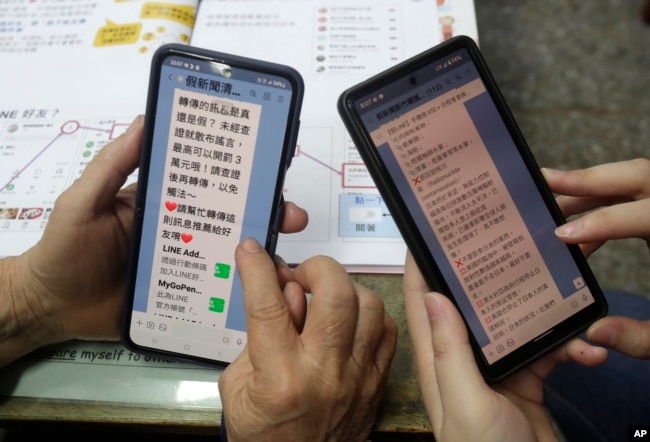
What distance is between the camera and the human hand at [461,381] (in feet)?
1.26

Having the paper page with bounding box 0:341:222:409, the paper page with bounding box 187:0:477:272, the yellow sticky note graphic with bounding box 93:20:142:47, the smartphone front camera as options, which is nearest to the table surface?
the paper page with bounding box 0:341:222:409

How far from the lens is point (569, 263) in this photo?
466mm

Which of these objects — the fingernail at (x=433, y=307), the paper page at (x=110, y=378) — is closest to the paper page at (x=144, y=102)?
the paper page at (x=110, y=378)

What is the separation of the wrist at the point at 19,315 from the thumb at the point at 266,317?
23 centimetres

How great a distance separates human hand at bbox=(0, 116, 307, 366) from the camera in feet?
1.51

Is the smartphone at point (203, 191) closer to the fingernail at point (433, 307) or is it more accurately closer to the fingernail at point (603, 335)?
the fingernail at point (433, 307)

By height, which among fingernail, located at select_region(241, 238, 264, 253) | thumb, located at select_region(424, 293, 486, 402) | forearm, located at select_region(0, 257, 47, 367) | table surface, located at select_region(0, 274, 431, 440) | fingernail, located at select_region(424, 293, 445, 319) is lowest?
table surface, located at select_region(0, 274, 431, 440)

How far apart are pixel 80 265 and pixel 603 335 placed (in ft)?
1.59

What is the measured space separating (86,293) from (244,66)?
0.88ft

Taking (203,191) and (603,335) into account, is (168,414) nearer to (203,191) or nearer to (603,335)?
(203,191)

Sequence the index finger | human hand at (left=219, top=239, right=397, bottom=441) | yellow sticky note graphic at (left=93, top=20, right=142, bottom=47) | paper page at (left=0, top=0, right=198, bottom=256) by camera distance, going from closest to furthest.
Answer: human hand at (left=219, top=239, right=397, bottom=441)
the index finger
paper page at (left=0, top=0, right=198, bottom=256)
yellow sticky note graphic at (left=93, top=20, right=142, bottom=47)

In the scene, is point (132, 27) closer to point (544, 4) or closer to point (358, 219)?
point (358, 219)

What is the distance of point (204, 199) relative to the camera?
0.45 metres

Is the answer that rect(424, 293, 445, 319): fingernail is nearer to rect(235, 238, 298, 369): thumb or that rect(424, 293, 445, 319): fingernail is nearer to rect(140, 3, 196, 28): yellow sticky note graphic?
rect(235, 238, 298, 369): thumb
